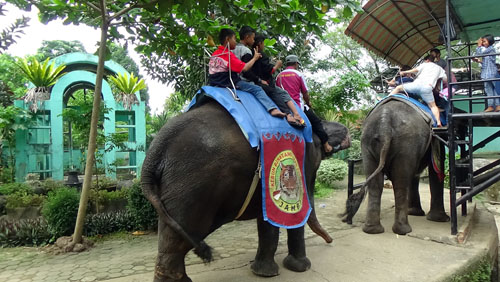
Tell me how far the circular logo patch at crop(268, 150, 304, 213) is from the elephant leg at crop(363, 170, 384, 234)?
88.3 inches

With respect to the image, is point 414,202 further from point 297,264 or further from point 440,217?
point 297,264

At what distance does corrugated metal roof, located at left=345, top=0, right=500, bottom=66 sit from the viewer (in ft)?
19.2

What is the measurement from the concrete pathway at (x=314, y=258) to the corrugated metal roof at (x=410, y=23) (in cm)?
351

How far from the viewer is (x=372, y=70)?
22.8 metres

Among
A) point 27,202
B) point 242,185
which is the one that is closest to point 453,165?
point 242,185

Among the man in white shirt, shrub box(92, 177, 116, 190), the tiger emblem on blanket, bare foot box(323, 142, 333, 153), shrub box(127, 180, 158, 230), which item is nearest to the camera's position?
the tiger emblem on blanket

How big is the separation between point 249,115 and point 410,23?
5024mm

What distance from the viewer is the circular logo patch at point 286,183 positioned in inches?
127

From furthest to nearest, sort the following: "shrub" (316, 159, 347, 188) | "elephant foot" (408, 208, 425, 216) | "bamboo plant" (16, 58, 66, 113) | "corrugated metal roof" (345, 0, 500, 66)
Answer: "shrub" (316, 159, 347, 188)
"bamboo plant" (16, 58, 66, 113)
"elephant foot" (408, 208, 425, 216)
"corrugated metal roof" (345, 0, 500, 66)

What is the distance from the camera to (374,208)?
5.26 meters

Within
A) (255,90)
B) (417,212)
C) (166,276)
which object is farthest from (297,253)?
(417,212)

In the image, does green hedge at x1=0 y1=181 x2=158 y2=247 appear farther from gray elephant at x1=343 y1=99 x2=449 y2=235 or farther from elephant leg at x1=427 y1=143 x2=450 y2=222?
elephant leg at x1=427 y1=143 x2=450 y2=222

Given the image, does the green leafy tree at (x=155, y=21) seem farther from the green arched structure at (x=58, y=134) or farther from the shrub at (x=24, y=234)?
the green arched structure at (x=58, y=134)

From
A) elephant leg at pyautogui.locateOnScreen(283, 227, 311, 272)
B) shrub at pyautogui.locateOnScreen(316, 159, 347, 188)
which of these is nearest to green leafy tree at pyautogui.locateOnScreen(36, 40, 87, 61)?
shrub at pyautogui.locateOnScreen(316, 159, 347, 188)
